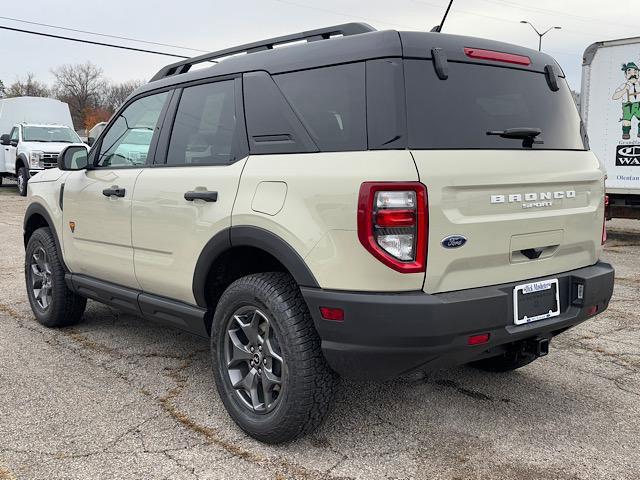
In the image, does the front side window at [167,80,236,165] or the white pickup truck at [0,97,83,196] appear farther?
the white pickup truck at [0,97,83,196]

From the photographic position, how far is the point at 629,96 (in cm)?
937

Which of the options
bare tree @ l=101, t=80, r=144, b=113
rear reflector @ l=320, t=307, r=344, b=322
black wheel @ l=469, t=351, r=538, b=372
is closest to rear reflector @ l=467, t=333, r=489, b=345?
rear reflector @ l=320, t=307, r=344, b=322

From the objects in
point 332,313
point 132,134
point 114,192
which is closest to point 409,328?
point 332,313

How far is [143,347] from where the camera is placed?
4473 mm

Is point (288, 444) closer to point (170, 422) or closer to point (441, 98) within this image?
point (170, 422)

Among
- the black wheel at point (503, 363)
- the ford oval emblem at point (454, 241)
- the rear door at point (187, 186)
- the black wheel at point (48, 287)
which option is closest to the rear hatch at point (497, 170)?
the ford oval emblem at point (454, 241)

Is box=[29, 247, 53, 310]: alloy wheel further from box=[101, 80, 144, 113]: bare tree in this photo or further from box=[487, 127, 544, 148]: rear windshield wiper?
box=[101, 80, 144, 113]: bare tree

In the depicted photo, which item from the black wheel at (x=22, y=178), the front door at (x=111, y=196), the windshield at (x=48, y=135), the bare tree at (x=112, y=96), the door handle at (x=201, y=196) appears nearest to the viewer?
the door handle at (x=201, y=196)

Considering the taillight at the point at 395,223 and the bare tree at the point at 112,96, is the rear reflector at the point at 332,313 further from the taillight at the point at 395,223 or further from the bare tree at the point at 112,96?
the bare tree at the point at 112,96

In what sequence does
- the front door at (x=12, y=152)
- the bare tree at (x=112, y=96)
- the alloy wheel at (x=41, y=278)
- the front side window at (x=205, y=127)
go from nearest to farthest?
the front side window at (x=205, y=127) → the alloy wheel at (x=41, y=278) → the front door at (x=12, y=152) → the bare tree at (x=112, y=96)


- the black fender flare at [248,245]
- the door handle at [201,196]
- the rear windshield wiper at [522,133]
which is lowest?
the black fender flare at [248,245]

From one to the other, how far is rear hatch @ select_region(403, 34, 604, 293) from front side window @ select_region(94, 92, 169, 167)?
1903mm

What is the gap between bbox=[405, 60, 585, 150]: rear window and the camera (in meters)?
2.64

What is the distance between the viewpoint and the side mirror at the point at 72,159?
445 centimetres
